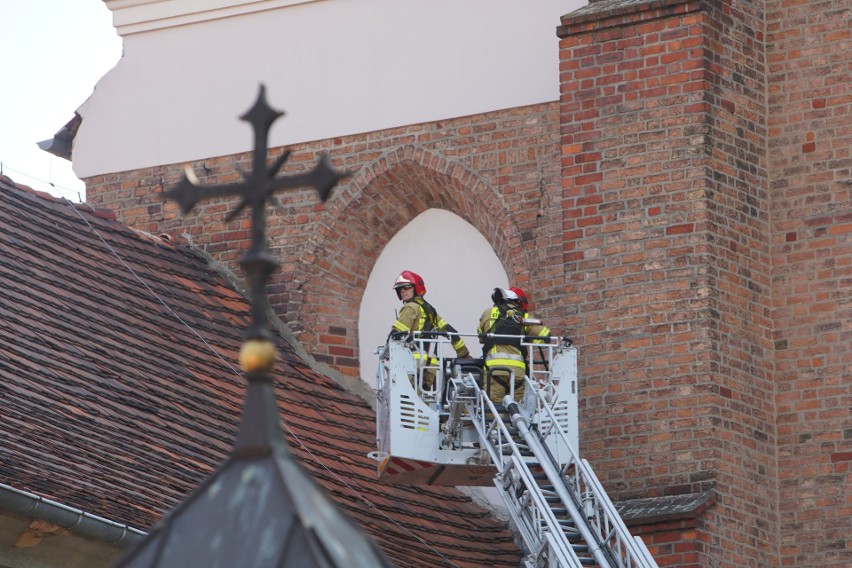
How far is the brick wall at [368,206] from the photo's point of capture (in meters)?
15.2

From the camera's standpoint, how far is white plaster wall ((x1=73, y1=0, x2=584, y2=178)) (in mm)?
15570

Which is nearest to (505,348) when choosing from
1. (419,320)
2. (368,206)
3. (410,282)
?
(419,320)

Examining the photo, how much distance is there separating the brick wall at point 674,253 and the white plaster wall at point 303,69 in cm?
115

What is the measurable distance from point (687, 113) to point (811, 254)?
138 cm

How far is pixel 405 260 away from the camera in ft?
53.1

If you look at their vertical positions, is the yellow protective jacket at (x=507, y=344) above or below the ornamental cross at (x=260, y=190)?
above

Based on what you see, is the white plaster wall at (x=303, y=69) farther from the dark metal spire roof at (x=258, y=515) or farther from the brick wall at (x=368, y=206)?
the dark metal spire roof at (x=258, y=515)

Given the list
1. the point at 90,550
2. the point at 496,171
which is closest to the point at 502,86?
the point at 496,171

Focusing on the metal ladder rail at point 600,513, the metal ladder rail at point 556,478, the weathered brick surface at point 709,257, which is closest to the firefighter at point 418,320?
the metal ladder rail at point 556,478

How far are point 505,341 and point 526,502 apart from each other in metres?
1.15

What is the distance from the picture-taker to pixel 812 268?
14344 mm

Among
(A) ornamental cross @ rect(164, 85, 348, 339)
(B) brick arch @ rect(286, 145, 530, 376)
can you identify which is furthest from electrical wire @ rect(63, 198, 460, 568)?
(A) ornamental cross @ rect(164, 85, 348, 339)

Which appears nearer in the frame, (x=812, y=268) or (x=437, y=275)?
(x=812, y=268)

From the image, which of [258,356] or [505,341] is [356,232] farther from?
[258,356]
